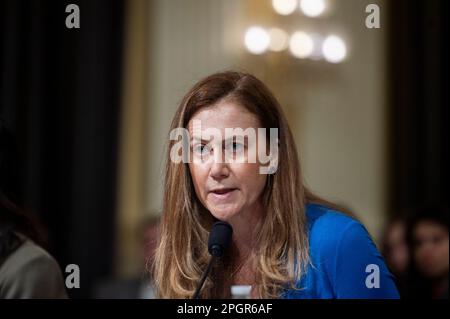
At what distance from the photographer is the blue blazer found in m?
1.36

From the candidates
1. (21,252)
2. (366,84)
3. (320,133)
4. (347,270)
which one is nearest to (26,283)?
(21,252)

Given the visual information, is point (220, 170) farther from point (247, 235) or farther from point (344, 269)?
point (344, 269)

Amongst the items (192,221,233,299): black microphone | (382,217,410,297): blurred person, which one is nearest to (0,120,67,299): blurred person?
(192,221,233,299): black microphone

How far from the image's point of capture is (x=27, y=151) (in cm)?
383

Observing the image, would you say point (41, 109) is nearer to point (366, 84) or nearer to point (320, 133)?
point (320, 133)

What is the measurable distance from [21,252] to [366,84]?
12.1 ft

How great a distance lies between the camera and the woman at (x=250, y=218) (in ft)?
4.48

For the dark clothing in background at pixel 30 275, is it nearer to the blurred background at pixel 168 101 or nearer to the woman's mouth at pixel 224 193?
the woman's mouth at pixel 224 193

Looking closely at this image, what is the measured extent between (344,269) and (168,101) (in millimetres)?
2858

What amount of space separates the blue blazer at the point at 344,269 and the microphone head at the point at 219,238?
Result: 6.1 inches

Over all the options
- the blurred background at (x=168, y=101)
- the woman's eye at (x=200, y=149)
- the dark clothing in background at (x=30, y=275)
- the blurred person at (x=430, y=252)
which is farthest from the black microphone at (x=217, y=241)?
the blurred background at (x=168, y=101)

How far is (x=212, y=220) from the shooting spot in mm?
1425

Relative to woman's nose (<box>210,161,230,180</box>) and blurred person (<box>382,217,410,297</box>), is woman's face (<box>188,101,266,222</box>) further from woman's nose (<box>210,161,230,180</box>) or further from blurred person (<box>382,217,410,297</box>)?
blurred person (<box>382,217,410,297</box>)

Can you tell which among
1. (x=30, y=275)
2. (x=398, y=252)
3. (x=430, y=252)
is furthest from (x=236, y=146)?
(x=398, y=252)
